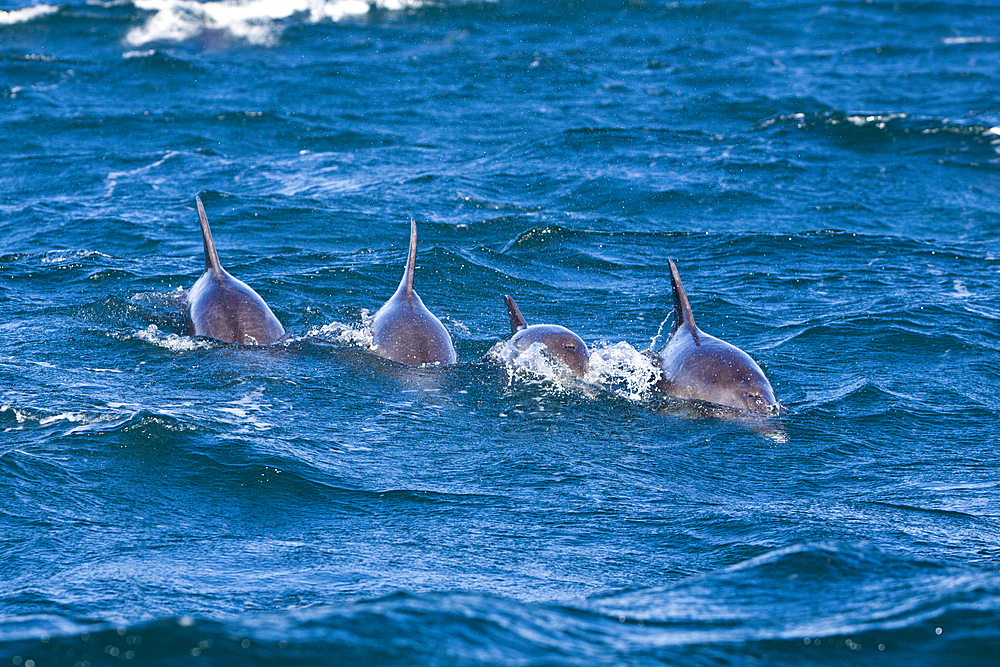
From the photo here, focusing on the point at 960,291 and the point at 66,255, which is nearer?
the point at 960,291

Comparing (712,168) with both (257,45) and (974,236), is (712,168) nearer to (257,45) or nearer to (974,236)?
(974,236)

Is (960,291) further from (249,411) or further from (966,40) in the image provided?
(966,40)

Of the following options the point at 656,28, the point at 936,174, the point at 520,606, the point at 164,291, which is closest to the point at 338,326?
the point at 164,291

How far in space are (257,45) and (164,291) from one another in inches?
650

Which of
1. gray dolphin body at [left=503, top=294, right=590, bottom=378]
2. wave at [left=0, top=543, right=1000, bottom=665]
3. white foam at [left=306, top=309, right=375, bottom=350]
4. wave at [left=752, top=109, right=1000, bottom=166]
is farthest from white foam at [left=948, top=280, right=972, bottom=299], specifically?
wave at [left=0, top=543, right=1000, bottom=665]

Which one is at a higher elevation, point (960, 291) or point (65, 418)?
point (65, 418)

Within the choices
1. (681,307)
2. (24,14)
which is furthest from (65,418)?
(24,14)

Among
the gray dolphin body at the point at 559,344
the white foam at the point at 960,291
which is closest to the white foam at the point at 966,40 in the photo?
the white foam at the point at 960,291

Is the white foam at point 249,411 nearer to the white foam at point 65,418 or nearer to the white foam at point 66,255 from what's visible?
the white foam at point 65,418

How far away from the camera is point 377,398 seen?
28.1 feet

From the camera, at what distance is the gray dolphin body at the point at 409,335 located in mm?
9234

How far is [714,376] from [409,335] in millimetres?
2567

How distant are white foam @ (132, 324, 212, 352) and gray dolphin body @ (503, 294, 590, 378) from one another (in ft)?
8.61

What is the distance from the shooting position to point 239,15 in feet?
94.8
